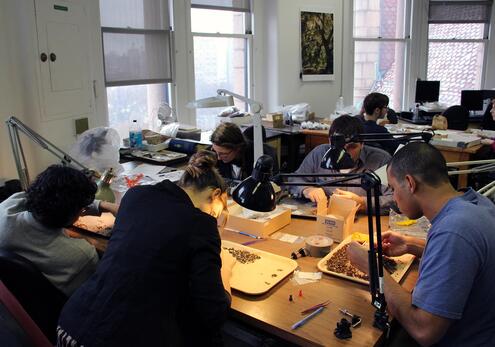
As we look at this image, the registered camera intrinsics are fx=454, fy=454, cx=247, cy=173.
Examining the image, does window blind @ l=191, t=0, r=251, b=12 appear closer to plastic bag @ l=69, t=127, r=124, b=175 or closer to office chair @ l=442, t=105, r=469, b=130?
plastic bag @ l=69, t=127, r=124, b=175

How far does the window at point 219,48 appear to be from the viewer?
15.4 feet

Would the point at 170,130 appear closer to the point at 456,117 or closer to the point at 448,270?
the point at 448,270

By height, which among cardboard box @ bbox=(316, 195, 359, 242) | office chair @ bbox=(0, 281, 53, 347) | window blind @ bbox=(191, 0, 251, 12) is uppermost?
window blind @ bbox=(191, 0, 251, 12)

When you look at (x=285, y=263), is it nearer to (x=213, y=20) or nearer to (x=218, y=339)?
(x=218, y=339)

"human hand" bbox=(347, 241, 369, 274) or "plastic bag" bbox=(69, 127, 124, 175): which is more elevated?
"plastic bag" bbox=(69, 127, 124, 175)

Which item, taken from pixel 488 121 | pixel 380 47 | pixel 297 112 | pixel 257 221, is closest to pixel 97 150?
pixel 257 221

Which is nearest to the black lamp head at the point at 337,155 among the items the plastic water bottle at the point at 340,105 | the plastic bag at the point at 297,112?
the plastic bag at the point at 297,112

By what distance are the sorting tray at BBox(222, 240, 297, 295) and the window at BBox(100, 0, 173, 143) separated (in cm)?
260

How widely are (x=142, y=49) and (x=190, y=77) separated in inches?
23.3

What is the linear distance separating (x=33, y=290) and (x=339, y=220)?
1221 millimetres

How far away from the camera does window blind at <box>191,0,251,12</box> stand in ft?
15.0

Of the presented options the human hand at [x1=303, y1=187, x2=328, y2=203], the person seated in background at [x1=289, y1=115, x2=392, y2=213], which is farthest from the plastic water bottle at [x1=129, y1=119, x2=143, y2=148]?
the human hand at [x1=303, y1=187, x2=328, y2=203]

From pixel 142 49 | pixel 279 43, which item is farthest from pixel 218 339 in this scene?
pixel 279 43

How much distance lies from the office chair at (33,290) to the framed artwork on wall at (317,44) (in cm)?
455
